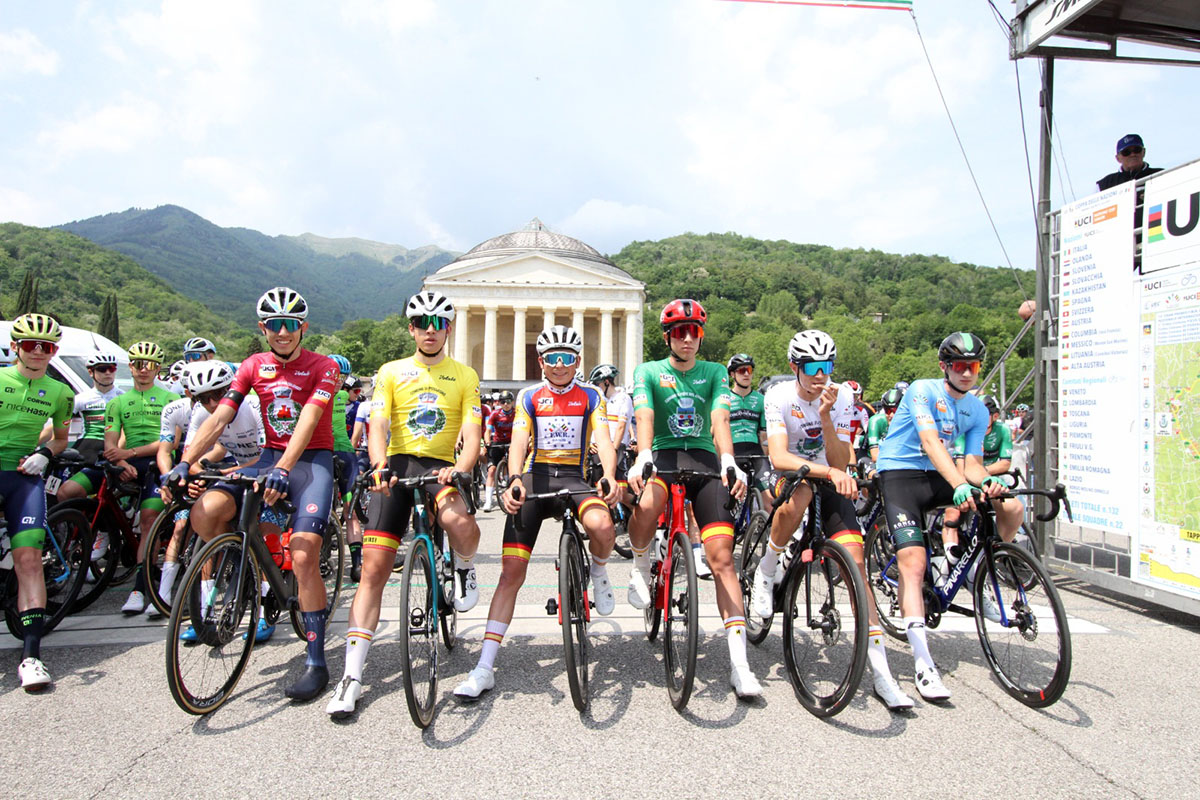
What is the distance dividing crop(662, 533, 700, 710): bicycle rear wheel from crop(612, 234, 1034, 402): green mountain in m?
82.3

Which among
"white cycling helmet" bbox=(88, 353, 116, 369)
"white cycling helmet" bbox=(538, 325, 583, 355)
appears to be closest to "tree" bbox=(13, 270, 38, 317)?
"white cycling helmet" bbox=(88, 353, 116, 369)

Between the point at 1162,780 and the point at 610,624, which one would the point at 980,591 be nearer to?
the point at 1162,780

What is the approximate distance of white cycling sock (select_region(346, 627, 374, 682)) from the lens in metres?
3.97

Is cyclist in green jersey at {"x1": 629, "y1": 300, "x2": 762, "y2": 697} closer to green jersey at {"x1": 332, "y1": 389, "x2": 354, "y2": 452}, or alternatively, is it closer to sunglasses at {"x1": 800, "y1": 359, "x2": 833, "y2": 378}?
sunglasses at {"x1": 800, "y1": 359, "x2": 833, "y2": 378}

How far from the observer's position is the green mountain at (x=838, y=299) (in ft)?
301

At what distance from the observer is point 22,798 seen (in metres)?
3.06

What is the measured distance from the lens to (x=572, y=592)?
13.1 ft

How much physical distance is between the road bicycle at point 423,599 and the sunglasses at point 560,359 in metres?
0.98

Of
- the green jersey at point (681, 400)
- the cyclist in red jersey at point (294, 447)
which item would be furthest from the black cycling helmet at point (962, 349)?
the cyclist in red jersey at point (294, 447)

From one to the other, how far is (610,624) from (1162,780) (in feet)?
11.6

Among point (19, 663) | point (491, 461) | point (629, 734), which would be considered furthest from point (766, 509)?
point (491, 461)

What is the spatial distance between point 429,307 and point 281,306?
1028mm

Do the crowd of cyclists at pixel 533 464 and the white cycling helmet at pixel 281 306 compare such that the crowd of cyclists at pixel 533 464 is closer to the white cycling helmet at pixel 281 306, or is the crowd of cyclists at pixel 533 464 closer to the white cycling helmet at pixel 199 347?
the white cycling helmet at pixel 281 306

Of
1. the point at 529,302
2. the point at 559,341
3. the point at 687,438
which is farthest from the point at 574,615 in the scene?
the point at 529,302
